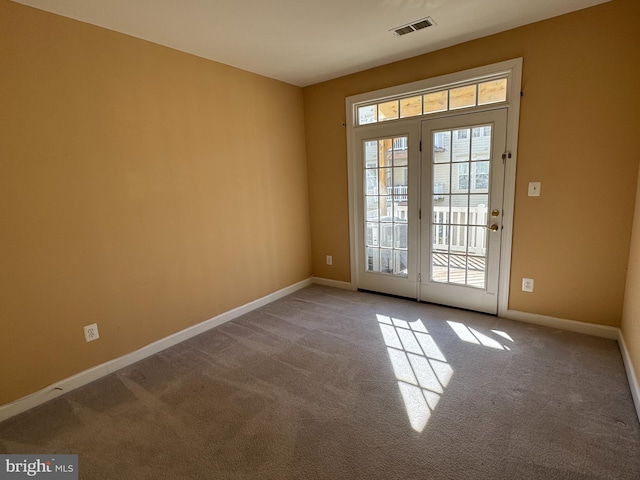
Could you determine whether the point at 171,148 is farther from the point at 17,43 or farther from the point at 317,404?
the point at 317,404

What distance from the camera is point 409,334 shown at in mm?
2955

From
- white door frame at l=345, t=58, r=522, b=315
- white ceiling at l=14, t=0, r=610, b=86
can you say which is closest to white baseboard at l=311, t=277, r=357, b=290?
white door frame at l=345, t=58, r=522, b=315

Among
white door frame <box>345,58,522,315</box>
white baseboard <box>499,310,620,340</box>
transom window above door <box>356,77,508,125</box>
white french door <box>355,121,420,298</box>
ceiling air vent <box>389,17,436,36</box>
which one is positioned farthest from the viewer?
white french door <box>355,121,420,298</box>

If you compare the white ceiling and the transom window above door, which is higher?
the white ceiling

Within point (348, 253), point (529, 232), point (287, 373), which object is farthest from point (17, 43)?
point (529, 232)

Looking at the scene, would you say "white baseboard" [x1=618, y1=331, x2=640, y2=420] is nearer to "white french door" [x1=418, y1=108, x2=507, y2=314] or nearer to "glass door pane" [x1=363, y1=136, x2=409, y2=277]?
"white french door" [x1=418, y1=108, x2=507, y2=314]

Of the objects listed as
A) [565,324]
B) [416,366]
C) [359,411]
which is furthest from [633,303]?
[359,411]

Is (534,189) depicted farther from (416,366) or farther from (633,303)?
(416,366)

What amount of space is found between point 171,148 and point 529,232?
3358 mm

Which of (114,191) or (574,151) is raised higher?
(574,151)

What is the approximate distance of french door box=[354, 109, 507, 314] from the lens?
309 centimetres

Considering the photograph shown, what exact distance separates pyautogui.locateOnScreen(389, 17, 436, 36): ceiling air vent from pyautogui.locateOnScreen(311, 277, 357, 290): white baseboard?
2.84 metres

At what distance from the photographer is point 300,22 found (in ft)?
8.18

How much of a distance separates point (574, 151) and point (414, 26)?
169cm
